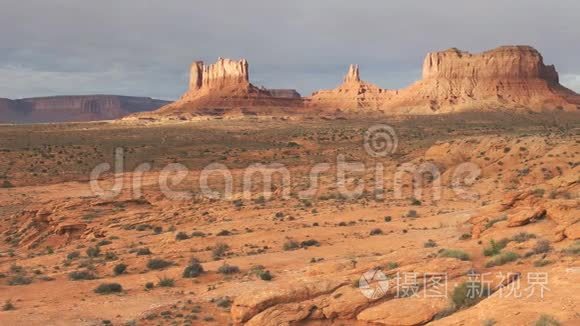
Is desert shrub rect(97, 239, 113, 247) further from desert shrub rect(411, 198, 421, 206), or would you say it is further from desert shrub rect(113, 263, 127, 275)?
desert shrub rect(411, 198, 421, 206)

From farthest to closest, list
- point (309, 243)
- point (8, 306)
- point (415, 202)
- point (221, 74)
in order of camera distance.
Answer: point (221, 74), point (415, 202), point (309, 243), point (8, 306)

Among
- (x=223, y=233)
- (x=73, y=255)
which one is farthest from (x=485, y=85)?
(x=73, y=255)

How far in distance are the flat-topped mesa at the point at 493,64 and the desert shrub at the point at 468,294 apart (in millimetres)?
117939

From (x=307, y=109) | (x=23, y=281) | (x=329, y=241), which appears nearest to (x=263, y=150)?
(x=329, y=241)

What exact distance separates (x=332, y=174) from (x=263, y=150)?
64.9ft

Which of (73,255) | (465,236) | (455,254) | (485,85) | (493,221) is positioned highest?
(485,85)

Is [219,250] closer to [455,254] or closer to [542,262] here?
[455,254]

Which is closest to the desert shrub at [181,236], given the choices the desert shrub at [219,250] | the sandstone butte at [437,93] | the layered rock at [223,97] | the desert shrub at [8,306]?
the desert shrub at [219,250]

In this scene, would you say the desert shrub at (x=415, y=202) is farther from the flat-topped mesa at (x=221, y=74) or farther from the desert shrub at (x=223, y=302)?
the flat-topped mesa at (x=221, y=74)

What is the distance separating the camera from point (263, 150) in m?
56.5

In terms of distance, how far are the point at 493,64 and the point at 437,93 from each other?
13.1 meters

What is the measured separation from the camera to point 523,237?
1243 centimetres

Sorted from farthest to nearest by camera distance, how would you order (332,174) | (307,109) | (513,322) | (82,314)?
1. (307,109)
2. (332,174)
3. (82,314)
4. (513,322)

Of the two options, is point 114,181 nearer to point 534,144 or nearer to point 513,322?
point 534,144
